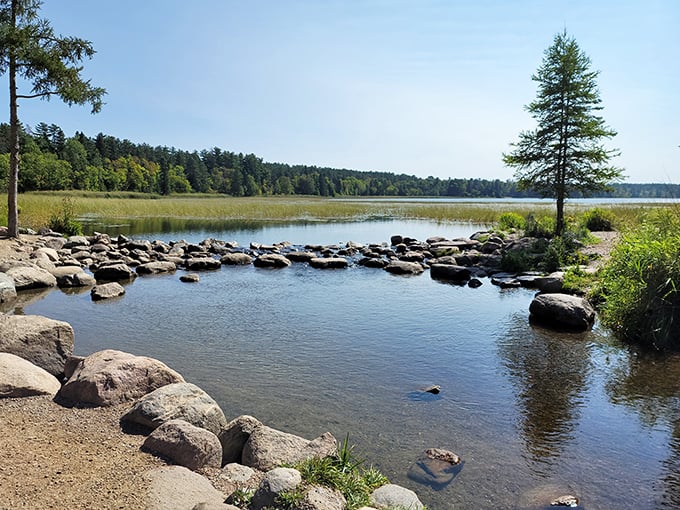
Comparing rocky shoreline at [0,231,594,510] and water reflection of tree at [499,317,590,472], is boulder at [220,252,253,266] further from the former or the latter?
rocky shoreline at [0,231,594,510]

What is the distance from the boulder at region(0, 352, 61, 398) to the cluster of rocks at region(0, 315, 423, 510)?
1 cm

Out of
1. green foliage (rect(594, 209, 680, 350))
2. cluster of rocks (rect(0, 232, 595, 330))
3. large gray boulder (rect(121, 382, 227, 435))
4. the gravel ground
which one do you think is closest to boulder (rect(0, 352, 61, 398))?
the gravel ground

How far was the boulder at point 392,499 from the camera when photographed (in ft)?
14.3

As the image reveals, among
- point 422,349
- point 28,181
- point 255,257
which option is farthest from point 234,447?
point 28,181

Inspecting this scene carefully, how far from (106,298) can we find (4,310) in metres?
2.61

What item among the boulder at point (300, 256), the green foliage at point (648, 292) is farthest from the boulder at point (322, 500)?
the boulder at point (300, 256)

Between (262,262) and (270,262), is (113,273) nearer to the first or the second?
(262,262)

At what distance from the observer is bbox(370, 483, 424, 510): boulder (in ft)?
14.3

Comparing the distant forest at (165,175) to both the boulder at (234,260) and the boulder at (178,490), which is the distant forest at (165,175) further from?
the boulder at (178,490)

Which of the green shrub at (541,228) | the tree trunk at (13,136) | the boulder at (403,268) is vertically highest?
the tree trunk at (13,136)

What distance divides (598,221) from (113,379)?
29810 mm

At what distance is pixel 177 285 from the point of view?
683 inches

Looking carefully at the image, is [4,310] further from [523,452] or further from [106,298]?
[523,452]

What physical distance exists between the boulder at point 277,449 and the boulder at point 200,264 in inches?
653
